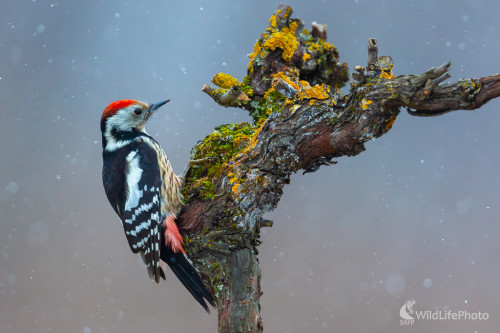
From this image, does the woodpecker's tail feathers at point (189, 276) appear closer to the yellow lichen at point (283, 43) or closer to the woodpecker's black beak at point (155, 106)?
the woodpecker's black beak at point (155, 106)

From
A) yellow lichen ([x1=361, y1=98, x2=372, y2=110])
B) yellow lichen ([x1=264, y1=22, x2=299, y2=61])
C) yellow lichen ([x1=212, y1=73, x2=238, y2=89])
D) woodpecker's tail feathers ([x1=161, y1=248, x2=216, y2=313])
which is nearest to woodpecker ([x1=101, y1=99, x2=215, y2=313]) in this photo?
woodpecker's tail feathers ([x1=161, y1=248, x2=216, y2=313])

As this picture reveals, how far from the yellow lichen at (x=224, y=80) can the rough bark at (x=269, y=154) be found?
371 millimetres

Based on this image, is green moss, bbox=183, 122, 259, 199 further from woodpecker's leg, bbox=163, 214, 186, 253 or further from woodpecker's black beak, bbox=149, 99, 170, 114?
woodpecker's black beak, bbox=149, 99, 170, 114

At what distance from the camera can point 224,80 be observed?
286 cm

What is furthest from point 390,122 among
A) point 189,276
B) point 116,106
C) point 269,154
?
point 116,106

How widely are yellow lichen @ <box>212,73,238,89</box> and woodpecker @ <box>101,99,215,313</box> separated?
41cm

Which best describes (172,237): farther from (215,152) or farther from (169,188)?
(215,152)

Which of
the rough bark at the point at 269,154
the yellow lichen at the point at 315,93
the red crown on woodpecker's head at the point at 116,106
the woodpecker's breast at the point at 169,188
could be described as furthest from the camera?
the red crown on woodpecker's head at the point at 116,106

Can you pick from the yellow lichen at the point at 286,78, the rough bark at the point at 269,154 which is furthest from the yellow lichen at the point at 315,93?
the yellow lichen at the point at 286,78

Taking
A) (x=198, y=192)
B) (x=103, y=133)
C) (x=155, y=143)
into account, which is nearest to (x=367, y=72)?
(x=198, y=192)

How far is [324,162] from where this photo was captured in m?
2.38

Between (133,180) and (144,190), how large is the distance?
0.09 m

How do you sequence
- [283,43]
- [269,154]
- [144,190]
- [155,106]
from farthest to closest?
1. [283,43]
2. [155,106]
3. [144,190]
4. [269,154]

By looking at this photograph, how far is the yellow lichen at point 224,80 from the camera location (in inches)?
113
